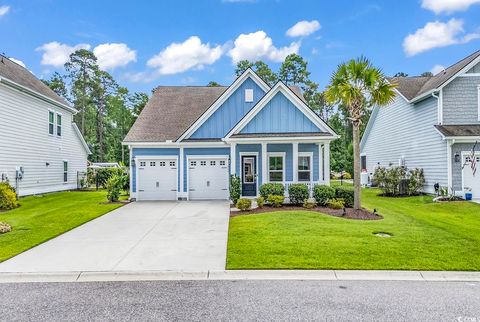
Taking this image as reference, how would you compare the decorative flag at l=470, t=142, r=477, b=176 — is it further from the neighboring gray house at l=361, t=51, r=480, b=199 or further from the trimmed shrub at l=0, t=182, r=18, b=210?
the trimmed shrub at l=0, t=182, r=18, b=210

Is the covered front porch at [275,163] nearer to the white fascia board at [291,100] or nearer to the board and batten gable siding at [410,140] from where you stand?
the white fascia board at [291,100]

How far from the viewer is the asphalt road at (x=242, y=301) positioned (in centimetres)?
441

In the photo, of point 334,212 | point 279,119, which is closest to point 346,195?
point 334,212

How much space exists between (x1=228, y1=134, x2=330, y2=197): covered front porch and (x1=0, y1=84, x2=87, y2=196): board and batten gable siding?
1194 cm

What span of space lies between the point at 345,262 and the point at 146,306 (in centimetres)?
391

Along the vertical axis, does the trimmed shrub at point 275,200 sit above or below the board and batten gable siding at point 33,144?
below

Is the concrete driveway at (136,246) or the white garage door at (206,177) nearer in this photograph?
the concrete driveway at (136,246)

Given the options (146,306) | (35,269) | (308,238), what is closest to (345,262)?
(308,238)

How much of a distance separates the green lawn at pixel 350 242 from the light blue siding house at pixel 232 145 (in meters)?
4.41

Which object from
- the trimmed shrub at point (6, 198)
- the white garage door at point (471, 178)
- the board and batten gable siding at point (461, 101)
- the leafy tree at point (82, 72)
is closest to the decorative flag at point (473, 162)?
the white garage door at point (471, 178)

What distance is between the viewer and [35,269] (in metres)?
6.36

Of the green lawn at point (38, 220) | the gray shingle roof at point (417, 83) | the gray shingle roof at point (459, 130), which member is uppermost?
the gray shingle roof at point (417, 83)

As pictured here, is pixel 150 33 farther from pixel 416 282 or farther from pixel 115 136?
pixel 115 136

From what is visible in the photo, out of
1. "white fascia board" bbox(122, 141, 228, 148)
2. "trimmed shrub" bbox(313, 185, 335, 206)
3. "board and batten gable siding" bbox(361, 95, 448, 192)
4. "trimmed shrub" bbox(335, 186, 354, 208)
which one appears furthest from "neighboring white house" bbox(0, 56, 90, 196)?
"board and batten gable siding" bbox(361, 95, 448, 192)
